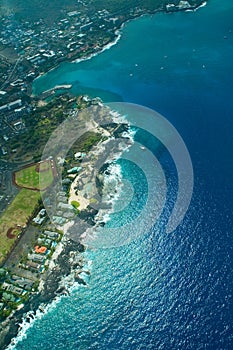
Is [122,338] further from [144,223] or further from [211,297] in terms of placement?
[144,223]

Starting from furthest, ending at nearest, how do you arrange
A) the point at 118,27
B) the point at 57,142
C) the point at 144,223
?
the point at 118,27
the point at 57,142
the point at 144,223

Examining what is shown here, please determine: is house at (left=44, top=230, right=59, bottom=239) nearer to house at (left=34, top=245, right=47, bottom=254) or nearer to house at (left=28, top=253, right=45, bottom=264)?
house at (left=34, top=245, right=47, bottom=254)

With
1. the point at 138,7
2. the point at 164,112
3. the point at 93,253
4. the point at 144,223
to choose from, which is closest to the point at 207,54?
the point at 164,112

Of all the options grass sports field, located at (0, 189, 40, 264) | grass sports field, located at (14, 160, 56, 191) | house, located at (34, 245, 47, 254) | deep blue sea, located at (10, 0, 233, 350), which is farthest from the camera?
grass sports field, located at (14, 160, 56, 191)

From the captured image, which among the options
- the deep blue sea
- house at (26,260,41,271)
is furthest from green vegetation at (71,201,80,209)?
house at (26,260,41,271)

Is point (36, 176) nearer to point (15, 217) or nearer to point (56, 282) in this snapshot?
point (15, 217)

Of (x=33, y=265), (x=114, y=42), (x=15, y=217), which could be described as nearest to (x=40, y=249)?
(x=33, y=265)

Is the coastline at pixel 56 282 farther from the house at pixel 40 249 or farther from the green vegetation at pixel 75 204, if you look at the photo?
the green vegetation at pixel 75 204
